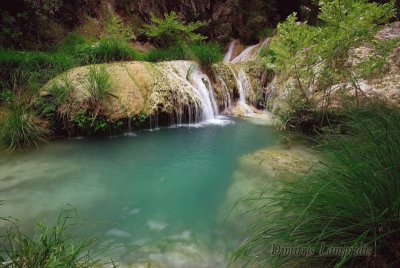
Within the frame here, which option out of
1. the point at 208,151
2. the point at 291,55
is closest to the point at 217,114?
the point at 208,151

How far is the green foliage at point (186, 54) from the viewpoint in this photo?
8031 millimetres

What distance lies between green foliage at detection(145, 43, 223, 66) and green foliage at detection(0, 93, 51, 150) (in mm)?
3844

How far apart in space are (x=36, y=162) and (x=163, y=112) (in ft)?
9.64

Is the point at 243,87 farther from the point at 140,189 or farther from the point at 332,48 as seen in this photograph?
the point at 140,189

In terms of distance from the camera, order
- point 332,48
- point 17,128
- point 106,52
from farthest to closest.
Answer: point 106,52
point 17,128
point 332,48

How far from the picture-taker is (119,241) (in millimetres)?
2537

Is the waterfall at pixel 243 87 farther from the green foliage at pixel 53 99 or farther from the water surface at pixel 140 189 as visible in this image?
the green foliage at pixel 53 99

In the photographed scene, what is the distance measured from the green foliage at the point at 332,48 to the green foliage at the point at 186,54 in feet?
12.3

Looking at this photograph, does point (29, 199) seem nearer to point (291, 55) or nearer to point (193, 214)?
point (193, 214)

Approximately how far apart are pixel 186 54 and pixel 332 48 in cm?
502

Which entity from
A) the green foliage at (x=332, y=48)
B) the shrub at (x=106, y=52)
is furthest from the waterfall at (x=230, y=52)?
the green foliage at (x=332, y=48)

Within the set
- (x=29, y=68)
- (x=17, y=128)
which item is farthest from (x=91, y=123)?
(x=29, y=68)

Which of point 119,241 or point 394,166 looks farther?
point 119,241

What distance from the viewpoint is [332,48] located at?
3.94 m
